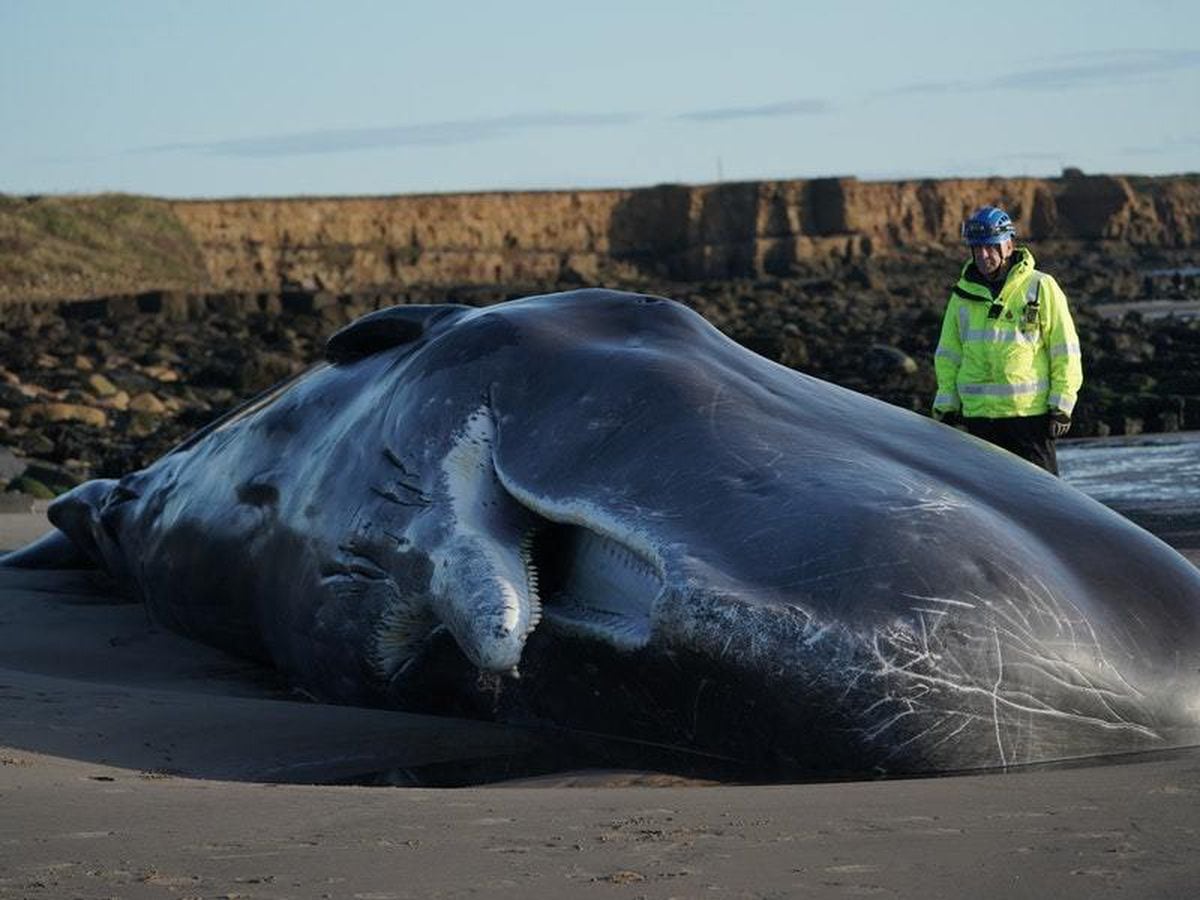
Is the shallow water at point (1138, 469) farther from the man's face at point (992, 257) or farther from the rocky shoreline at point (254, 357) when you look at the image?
the man's face at point (992, 257)

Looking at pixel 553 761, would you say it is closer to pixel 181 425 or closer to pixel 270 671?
pixel 270 671

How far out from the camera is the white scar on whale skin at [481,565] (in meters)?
6.35

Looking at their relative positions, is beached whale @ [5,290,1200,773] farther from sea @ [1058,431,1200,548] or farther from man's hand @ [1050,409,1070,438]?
sea @ [1058,431,1200,548]

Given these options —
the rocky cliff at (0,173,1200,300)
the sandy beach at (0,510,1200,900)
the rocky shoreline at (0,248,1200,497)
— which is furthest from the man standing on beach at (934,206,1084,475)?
the rocky cliff at (0,173,1200,300)

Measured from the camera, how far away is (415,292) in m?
66.5

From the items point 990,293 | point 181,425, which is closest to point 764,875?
point 990,293

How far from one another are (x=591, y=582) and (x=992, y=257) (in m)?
3.76

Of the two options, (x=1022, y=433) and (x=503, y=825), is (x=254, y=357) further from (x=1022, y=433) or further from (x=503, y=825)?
(x=503, y=825)

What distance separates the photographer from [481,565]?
648 centimetres

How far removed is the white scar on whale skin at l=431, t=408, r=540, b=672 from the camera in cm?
635

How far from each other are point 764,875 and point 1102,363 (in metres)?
24.7

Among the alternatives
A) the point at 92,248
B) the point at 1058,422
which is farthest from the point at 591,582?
the point at 92,248

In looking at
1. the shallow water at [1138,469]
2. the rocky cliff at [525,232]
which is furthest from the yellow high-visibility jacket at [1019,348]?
the rocky cliff at [525,232]

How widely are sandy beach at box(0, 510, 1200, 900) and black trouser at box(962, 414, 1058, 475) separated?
3.65 metres
